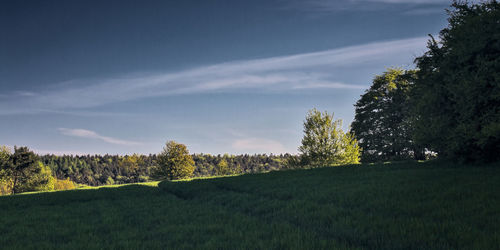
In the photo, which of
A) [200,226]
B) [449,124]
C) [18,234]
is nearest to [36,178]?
[18,234]

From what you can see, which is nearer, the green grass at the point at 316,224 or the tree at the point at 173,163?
the green grass at the point at 316,224

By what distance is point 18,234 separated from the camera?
30.0 ft

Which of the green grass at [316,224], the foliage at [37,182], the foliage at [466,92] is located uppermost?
the foliage at [466,92]

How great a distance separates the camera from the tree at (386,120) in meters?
33.8

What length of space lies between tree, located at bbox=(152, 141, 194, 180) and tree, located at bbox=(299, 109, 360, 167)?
3526 centimetres

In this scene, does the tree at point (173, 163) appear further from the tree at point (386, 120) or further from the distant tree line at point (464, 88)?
the distant tree line at point (464, 88)

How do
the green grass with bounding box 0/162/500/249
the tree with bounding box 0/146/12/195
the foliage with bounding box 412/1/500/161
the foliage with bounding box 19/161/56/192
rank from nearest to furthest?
the green grass with bounding box 0/162/500/249, the foliage with bounding box 412/1/500/161, the tree with bounding box 0/146/12/195, the foliage with bounding box 19/161/56/192

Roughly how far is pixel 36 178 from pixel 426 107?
78.2 meters

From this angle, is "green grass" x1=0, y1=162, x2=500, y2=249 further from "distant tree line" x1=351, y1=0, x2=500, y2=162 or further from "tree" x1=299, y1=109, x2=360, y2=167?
"tree" x1=299, y1=109, x2=360, y2=167

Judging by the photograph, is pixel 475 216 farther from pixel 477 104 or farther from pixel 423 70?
pixel 423 70

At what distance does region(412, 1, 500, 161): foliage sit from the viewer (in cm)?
1659

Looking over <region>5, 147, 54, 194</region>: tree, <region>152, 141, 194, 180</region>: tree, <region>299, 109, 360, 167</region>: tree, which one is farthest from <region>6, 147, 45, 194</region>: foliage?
<region>299, 109, 360, 167</region>: tree

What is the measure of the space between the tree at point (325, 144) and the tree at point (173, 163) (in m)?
35.3

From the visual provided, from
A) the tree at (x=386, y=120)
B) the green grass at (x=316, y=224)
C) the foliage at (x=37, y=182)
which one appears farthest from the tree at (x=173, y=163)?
the green grass at (x=316, y=224)
